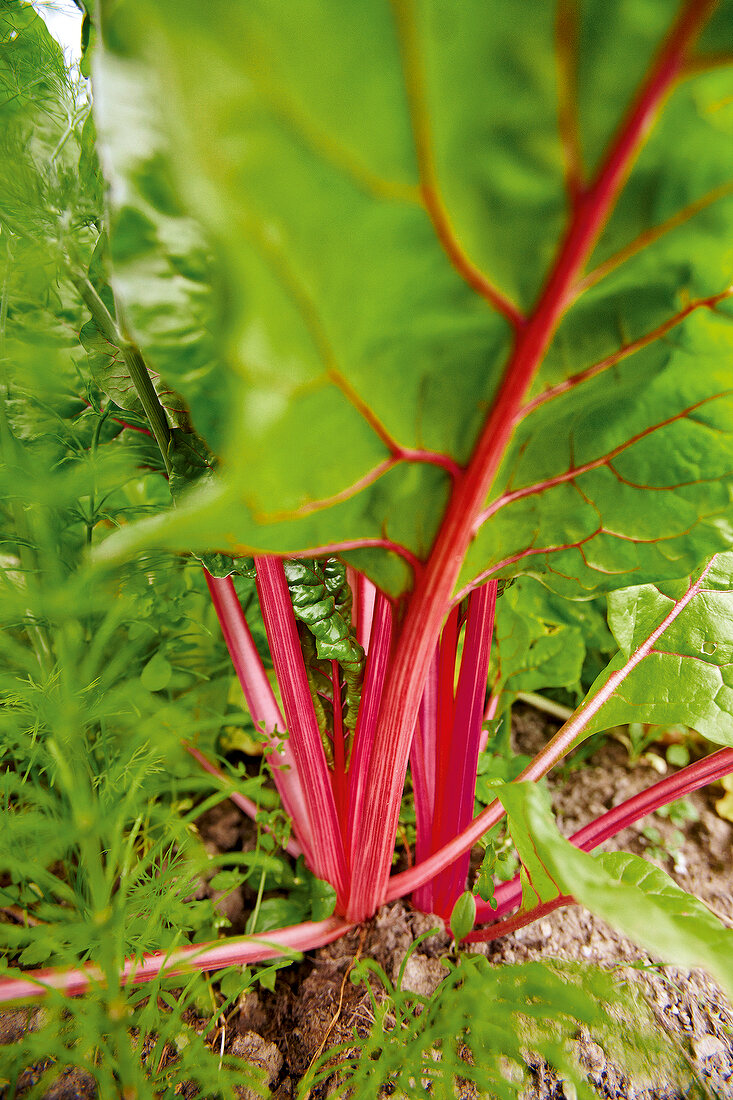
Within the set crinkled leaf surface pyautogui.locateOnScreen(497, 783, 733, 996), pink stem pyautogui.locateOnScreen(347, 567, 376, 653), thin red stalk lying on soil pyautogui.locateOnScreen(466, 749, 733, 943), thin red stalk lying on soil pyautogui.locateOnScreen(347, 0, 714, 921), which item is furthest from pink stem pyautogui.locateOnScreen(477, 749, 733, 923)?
pink stem pyautogui.locateOnScreen(347, 567, 376, 653)

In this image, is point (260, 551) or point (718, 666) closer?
point (260, 551)

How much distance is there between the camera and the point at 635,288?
1.00 feet

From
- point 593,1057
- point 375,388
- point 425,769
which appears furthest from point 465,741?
point 375,388

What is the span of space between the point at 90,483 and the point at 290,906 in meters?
0.54

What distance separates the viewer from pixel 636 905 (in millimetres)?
316

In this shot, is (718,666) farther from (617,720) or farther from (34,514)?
(34,514)

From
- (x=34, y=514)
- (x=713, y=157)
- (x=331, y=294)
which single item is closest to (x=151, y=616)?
(x=34, y=514)

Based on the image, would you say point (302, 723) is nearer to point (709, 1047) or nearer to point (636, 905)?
point (636, 905)

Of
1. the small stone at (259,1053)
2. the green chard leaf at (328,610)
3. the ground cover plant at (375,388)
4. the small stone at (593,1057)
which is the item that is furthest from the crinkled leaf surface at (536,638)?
the small stone at (259,1053)

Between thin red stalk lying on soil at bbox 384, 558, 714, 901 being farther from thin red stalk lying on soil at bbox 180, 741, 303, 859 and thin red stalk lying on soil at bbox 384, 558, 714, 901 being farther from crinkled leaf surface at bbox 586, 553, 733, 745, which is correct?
thin red stalk lying on soil at bbox 180, 741, 303, 859

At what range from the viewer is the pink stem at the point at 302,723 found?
1.79 feet

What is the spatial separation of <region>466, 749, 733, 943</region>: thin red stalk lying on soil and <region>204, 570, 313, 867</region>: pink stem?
23 cm

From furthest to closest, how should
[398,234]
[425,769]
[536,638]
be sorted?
[536,638], [425,769], [398,234]

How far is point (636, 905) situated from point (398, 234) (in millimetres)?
387
